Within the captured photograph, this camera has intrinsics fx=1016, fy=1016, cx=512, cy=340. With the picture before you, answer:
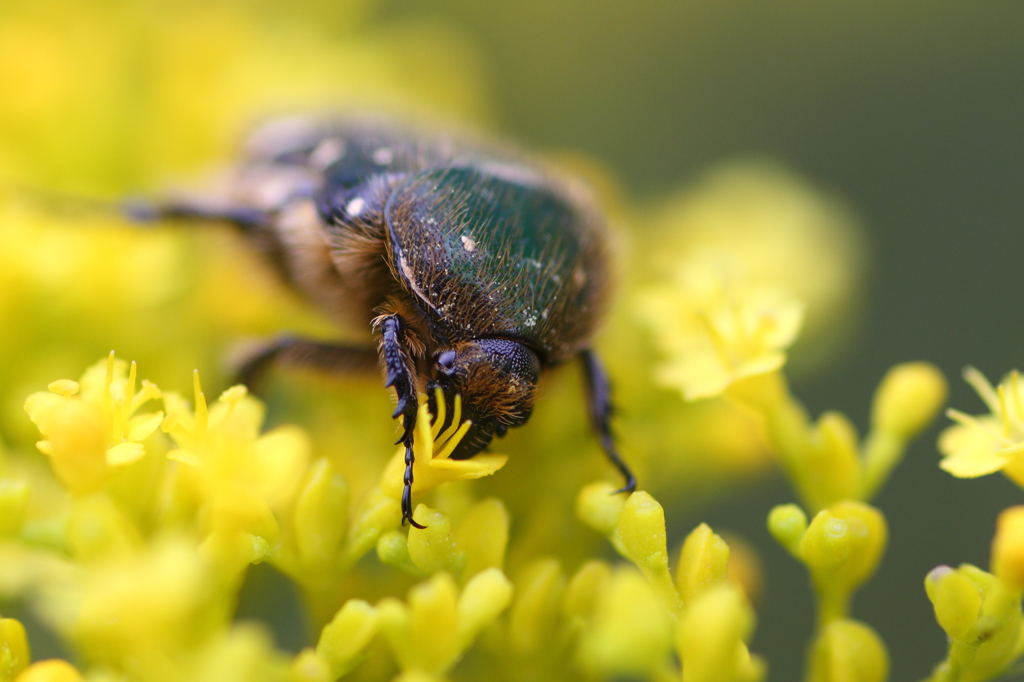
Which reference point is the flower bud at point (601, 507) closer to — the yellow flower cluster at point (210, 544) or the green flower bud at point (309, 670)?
the yellow flower cluster at point (210, 544)

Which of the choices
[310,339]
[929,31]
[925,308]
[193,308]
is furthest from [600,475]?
[929,31]

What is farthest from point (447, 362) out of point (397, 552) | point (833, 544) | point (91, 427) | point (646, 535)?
point (833, 544)

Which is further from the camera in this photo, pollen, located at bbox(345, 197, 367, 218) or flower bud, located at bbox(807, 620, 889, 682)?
pollen, located at bbox(345, 197, 367, 218)

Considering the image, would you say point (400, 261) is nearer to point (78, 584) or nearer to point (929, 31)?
point (78, 584)

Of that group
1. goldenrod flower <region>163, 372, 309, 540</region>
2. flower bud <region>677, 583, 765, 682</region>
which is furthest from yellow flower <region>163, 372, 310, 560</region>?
flower bud <region>677, 583, 765, 682</region>

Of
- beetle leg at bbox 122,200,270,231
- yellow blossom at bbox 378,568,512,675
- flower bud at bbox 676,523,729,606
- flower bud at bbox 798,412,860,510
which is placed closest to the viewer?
yellow blossom at bbox 378,568,512,675

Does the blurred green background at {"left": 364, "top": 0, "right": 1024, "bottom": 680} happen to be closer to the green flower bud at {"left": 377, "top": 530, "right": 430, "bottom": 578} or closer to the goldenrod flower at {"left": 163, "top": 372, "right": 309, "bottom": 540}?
the green flower bud at {"left": 377, "top": 530, "right": 430, "bottom": 578}
